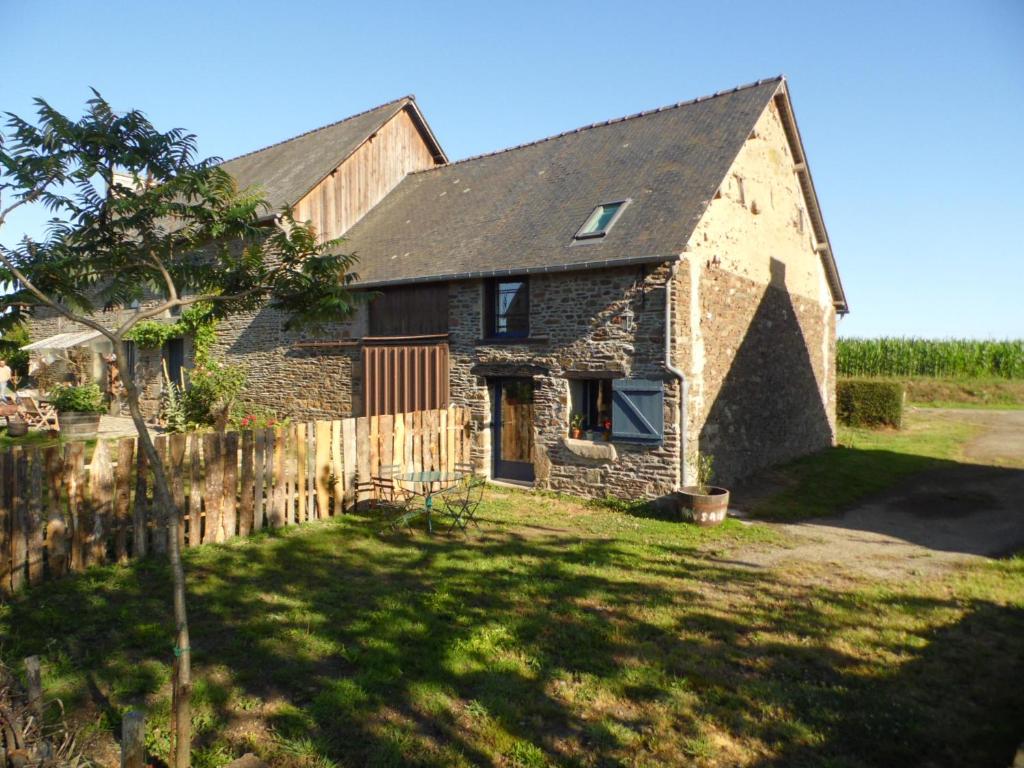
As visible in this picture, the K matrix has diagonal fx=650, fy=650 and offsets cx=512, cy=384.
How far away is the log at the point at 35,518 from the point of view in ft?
20.2

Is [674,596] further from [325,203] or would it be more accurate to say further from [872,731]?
[325,203]

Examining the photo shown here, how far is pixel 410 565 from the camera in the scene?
7.28 m

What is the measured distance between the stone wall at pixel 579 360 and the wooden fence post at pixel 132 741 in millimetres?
8479

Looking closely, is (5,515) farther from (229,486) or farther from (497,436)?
(497,436)

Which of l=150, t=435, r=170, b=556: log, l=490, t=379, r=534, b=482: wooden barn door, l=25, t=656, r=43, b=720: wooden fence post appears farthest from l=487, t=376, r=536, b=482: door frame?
l=25, t=656, r=43, b=720: wooden fence post

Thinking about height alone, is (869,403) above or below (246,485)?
above

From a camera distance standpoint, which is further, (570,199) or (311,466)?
(570,199)

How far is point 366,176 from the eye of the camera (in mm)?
18188

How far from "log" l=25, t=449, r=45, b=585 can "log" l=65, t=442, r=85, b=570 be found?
0.90 feet

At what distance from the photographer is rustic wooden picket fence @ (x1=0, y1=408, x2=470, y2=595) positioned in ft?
20.3

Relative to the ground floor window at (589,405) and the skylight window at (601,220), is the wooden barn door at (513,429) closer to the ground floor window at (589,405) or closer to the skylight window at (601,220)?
the ground floor window at (589,405)

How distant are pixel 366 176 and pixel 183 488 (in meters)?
12.7

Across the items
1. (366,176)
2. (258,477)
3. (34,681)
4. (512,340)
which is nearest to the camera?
(34,681)

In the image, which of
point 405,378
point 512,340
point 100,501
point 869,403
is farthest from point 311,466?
point 869,403
